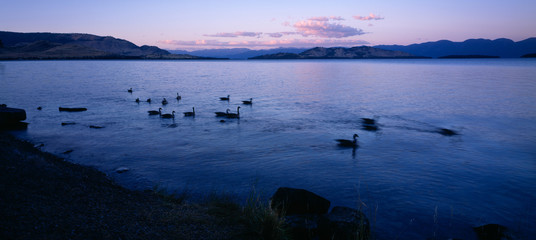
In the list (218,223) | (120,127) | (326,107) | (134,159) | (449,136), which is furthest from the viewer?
(326,107)

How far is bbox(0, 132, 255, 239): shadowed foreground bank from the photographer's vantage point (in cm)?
739

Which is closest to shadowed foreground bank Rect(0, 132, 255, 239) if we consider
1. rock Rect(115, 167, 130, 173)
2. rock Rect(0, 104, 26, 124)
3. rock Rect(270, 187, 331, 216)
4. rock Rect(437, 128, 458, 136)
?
rock Rect(270, 187, 331, 216)

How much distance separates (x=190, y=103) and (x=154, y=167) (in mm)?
25670

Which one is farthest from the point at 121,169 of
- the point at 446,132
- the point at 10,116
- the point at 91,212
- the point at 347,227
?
the point at 446,132

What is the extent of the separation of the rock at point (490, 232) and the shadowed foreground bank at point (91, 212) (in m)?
8.12

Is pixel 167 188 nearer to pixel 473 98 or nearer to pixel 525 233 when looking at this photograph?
pixel 525 233

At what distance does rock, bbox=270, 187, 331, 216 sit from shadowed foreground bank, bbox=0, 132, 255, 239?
1458 mm

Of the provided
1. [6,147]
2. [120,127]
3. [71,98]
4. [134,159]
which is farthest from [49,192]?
[71,98]

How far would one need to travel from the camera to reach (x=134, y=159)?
58.6 feet

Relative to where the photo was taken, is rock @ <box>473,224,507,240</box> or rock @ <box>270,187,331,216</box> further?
rock @ <box>270,187,331,216</box>

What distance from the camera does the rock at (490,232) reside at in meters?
10.2

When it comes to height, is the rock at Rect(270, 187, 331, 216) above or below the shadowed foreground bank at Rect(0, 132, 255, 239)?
below

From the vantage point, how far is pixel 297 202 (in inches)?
415

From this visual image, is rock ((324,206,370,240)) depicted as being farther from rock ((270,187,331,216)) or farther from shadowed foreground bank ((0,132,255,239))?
shadowed foreground bank ((0,132,255,239))
